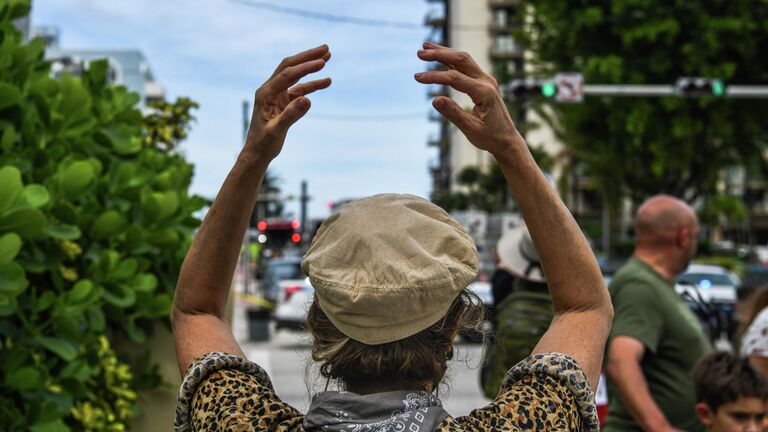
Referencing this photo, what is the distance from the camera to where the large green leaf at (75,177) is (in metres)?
3.38

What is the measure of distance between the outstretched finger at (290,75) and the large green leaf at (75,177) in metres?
1.74

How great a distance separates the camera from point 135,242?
385 centimetres

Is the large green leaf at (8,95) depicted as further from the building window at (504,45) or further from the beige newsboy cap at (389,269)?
the building window at (504,45)

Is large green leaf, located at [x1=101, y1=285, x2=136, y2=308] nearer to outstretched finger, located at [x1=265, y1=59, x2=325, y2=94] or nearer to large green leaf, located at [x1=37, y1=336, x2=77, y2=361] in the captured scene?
large green leaf, located at [x1=37, y1=336, x2=77, y2=361]

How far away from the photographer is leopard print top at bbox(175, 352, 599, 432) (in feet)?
5.49

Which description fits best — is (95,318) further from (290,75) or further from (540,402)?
(540,402)

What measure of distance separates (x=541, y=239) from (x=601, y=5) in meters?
27.6

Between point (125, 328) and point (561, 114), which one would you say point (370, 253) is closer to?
point (125, 328)

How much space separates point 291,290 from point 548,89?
7.97m

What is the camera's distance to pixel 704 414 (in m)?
4.00

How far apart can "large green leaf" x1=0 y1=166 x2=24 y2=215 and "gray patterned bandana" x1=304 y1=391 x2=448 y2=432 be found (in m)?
1.50

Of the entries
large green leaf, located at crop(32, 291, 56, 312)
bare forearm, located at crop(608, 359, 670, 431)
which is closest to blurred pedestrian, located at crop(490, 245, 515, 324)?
bare forearm, located at crop(608, 359, 670, 431)

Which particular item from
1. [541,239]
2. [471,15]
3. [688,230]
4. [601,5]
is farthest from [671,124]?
[471,15]

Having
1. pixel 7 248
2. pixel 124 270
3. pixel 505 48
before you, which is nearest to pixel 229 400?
pixel 7 248
